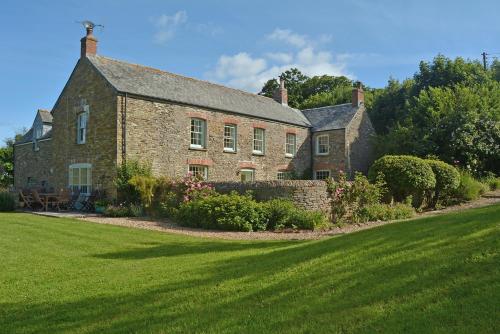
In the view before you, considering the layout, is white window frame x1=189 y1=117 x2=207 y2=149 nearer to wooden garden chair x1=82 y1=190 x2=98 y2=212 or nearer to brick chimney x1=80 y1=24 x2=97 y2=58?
wooden garden chair x1=82 y1=190 x2=98 y2=212

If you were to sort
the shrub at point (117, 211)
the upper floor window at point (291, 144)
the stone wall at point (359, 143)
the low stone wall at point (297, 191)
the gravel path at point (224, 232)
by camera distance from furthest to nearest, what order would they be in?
1. the stone wall at point (359, 143)
2. the upper floor window at point (291, 144)
3. the shrub at point (117, 211)
4. the low stone wall at point (297, 191)
5. the gravel path at point (224, 232)

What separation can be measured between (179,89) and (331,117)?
11896 mm

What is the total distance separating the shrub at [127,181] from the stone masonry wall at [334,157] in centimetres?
1321

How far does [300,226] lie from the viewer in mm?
14141

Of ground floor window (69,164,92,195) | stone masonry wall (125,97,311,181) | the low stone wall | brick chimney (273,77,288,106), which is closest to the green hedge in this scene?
the low stone wall

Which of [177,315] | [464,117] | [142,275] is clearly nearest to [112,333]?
[177,315]

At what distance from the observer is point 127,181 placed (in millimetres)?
19172

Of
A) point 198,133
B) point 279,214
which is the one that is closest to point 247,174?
point 198,133

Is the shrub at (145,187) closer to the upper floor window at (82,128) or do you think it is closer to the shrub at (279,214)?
the upper floor window at (82,128)

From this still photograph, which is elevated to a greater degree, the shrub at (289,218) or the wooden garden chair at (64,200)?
the wooden garden chair at (64,200)

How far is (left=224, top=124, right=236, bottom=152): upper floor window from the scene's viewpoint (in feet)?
79.5

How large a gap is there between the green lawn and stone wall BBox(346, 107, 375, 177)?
67.2ft

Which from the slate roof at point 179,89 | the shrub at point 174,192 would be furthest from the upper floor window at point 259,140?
the shrub at point 174,192

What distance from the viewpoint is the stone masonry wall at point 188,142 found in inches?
799
